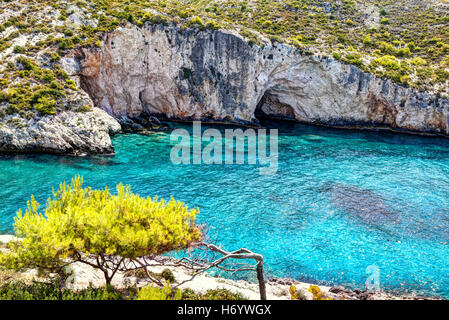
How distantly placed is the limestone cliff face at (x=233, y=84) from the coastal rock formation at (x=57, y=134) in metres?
10.0

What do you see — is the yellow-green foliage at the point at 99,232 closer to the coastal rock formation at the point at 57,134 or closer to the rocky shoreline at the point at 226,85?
the coastal rock formation at the point at 57,134

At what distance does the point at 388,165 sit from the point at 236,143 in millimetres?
17529

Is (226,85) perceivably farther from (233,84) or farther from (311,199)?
(311,199)

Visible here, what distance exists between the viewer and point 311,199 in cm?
2612

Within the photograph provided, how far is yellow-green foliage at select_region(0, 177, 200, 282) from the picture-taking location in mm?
9555

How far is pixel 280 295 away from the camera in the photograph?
14922mm

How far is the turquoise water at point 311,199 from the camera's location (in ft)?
61.4

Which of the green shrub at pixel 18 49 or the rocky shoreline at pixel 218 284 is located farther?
the green shrub at pixel 18 49

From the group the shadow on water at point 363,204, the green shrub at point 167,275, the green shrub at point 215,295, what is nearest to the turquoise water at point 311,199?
the shadow on water at point 363,204

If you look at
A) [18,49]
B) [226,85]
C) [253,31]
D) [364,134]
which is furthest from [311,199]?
[18,49]

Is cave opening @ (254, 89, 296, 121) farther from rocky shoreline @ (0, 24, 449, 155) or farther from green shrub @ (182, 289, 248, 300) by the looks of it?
green shrub @ (182, 289, 248, 300)

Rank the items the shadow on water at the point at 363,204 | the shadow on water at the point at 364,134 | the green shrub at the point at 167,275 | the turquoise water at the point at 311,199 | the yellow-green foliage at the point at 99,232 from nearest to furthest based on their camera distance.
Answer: the yellow-green foliage at the point at 99,232
the green shrub at the point at 167,275
the turquoise water at the point at 311,199
the shadow on water at the point at 363,204
the shadow on water at the point at 364,134

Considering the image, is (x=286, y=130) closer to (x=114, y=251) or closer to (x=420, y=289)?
(x=420, y=289)

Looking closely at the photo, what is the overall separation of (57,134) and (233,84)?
2537cm
